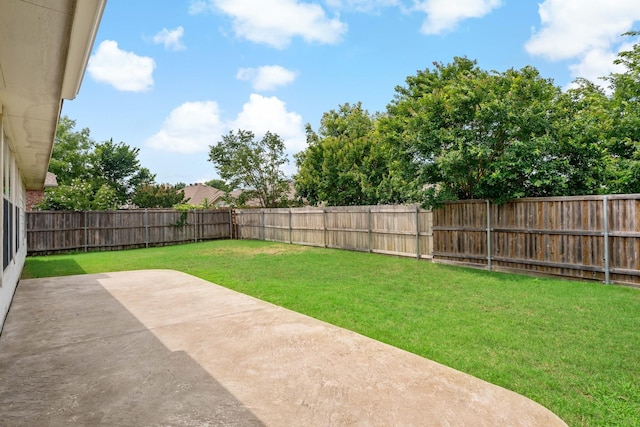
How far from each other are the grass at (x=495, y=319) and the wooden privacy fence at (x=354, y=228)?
1.66 metres

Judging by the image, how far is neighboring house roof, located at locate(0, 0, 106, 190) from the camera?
83.5 inches

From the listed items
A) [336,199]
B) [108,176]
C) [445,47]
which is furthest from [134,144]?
[445,47]

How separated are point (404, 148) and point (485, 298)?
5.48 m

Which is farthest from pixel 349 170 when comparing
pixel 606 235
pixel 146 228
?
pixel 606 235

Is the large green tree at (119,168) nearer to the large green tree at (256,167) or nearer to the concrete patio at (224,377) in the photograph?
the large green tree at (256,167)

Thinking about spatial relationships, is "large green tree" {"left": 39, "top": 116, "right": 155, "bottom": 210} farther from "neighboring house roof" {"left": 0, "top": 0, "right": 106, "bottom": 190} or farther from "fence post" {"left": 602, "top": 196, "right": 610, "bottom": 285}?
"fence post" {"left": 602, "top": 196, "right": 610, "bottom": 285}

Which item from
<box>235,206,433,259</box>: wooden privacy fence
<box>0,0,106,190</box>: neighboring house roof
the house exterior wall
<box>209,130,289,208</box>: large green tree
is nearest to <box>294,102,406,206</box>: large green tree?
<box>209,130,289,208</box>: large green tree

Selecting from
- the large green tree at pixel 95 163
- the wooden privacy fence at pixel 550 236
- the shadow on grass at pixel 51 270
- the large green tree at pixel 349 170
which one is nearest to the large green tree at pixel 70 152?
the large green tree at pixel 95 163

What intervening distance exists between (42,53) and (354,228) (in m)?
11.3

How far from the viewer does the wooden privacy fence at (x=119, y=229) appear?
47.8 feet

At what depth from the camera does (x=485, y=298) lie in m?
5.92

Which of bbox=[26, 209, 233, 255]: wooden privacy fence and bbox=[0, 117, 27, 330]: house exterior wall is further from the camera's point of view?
bbox=[26, 209, 233, 255]: wooden privacy fence

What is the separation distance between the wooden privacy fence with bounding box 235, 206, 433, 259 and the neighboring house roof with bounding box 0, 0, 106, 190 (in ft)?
29.6

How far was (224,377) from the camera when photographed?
9.67 feet
